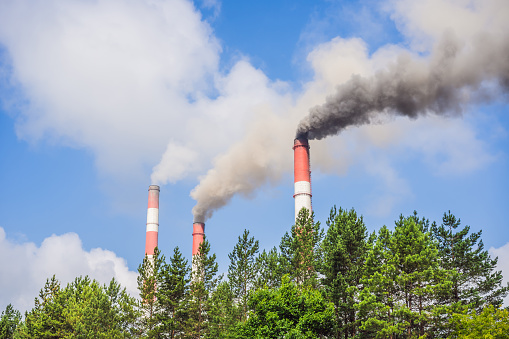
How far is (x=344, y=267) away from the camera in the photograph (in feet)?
132

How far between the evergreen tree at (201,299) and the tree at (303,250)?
677cm

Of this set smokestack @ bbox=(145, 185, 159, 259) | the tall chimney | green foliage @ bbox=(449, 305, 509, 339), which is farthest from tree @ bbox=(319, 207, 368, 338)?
smokestack @ bbox=(145, 185, 159, 259)

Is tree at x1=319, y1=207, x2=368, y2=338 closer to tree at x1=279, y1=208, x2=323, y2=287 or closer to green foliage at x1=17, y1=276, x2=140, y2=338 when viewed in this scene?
tree at x1=279, y1=208, x2=323, y2=287

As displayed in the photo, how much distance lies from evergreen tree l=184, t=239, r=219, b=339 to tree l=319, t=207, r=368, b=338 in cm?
1036

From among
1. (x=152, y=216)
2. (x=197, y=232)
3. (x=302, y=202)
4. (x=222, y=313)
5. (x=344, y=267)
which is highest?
(x=152, y=216)

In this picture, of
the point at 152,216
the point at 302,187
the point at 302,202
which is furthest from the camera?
the point at 152,216

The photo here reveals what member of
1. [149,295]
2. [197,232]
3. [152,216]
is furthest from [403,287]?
[152,216]

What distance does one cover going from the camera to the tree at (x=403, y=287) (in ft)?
109

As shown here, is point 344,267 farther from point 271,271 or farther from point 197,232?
point 197,232

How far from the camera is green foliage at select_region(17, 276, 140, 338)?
46.3 m

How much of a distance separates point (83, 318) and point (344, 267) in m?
26.4

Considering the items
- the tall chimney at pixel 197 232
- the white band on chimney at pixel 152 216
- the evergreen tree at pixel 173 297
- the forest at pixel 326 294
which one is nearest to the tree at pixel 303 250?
the forest at pixel 326 294

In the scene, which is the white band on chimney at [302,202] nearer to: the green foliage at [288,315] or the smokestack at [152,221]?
the green foliage at [288,315]

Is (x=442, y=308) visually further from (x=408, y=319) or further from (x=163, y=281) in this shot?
(x=163, y=281)
